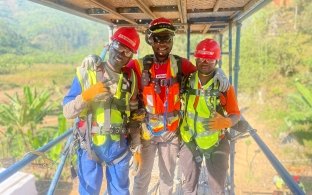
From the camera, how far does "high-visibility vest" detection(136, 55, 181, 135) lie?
2436 mm

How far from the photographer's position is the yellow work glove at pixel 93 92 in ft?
6.55

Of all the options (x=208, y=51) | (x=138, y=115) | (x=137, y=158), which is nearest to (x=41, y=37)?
(x=137, y=158)

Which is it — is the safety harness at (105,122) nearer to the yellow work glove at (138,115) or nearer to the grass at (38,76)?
the yellow work glove at (138,115)

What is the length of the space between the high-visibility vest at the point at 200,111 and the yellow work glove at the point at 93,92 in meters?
0.76

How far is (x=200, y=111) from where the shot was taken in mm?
2422

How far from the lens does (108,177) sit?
2.35m

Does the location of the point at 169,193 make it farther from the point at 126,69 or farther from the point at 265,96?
the point at 265,96

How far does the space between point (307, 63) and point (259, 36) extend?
4580 mm

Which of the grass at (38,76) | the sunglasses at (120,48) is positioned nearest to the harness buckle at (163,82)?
the sunglasses at (120,48)

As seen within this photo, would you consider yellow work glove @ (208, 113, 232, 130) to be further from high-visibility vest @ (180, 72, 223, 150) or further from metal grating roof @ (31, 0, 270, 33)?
metal grating roof @ (31, 0, 270, 33)

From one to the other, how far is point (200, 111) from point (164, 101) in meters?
0.29

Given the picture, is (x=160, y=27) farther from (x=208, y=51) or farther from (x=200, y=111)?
(x=200, y=111)

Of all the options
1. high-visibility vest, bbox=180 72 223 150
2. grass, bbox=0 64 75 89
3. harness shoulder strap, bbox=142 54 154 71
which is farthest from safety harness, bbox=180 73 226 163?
grass, bbox=0 64 75 89

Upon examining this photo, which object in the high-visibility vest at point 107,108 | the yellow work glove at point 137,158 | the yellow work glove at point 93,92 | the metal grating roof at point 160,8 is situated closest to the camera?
the yellow work glove at point 93,92
